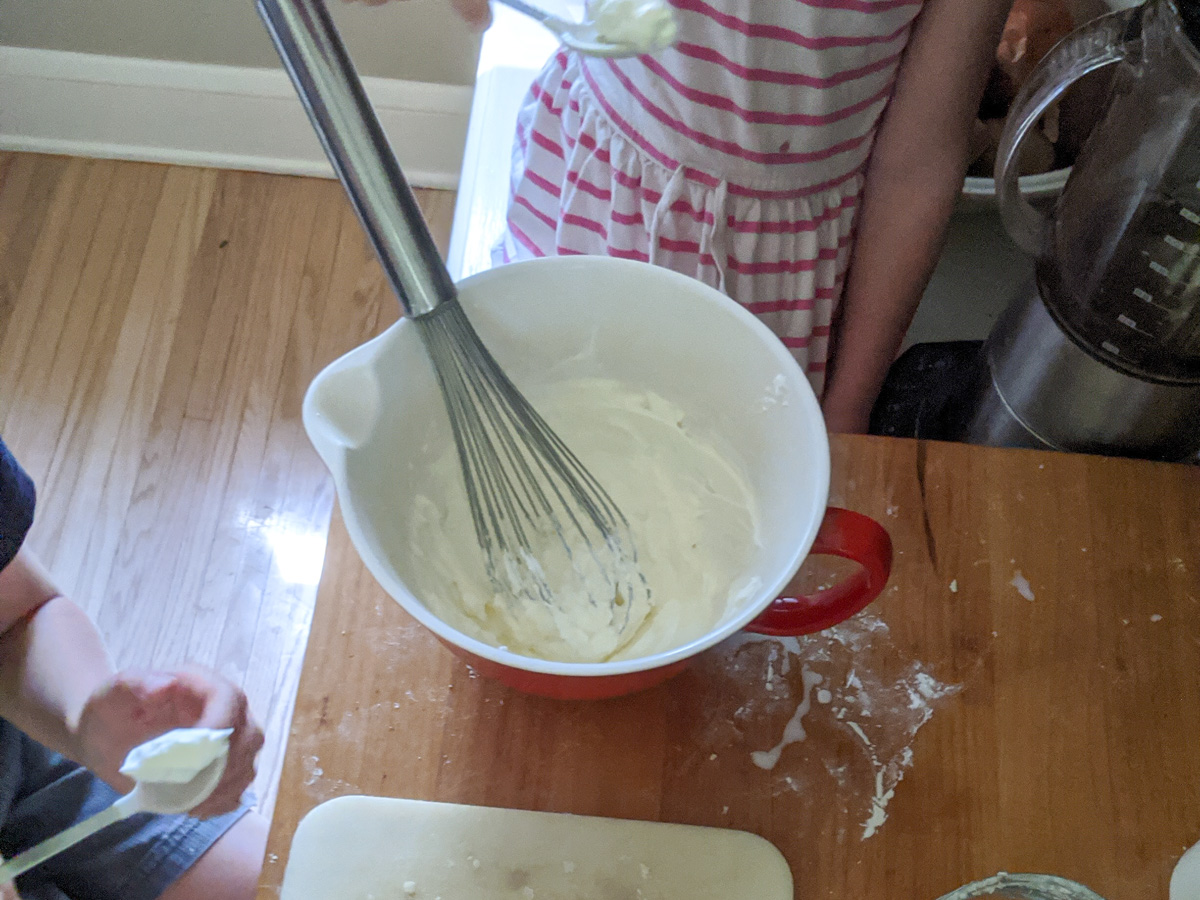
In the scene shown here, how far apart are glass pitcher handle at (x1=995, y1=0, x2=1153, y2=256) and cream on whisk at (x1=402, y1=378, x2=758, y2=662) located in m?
0.21

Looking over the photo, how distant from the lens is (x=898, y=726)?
0.43 metres

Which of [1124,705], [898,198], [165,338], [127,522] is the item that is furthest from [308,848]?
[165,338]

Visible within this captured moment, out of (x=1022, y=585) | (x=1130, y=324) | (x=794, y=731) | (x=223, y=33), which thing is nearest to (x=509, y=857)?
(x=794, y=731)

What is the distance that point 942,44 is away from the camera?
1.86 ft

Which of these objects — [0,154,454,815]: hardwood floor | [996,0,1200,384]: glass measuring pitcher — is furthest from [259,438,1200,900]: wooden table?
[0,154,454,815]: hardwood floor

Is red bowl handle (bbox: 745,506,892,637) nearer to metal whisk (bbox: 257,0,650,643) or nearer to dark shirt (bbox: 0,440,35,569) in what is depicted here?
metal whisk (bbox: 257,0,650,643)

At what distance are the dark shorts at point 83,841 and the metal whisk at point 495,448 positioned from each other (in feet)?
1.25

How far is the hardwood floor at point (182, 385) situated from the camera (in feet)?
3.40

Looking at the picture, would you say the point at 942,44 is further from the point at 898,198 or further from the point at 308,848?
the point at 308,848

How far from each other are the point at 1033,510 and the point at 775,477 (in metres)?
0.16

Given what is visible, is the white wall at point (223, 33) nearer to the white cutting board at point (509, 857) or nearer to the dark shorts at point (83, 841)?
the dark shorts at point (83, 841)

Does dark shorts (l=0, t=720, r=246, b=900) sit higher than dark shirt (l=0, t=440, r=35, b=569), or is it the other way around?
dark shirt (l=0, t=440, r=35, b=569)

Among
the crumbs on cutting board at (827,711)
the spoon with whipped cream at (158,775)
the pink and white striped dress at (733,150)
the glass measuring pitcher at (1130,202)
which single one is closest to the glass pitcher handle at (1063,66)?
the glass measuring pitcher at (1130,202)

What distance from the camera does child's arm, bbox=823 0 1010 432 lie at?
0.57 metres
